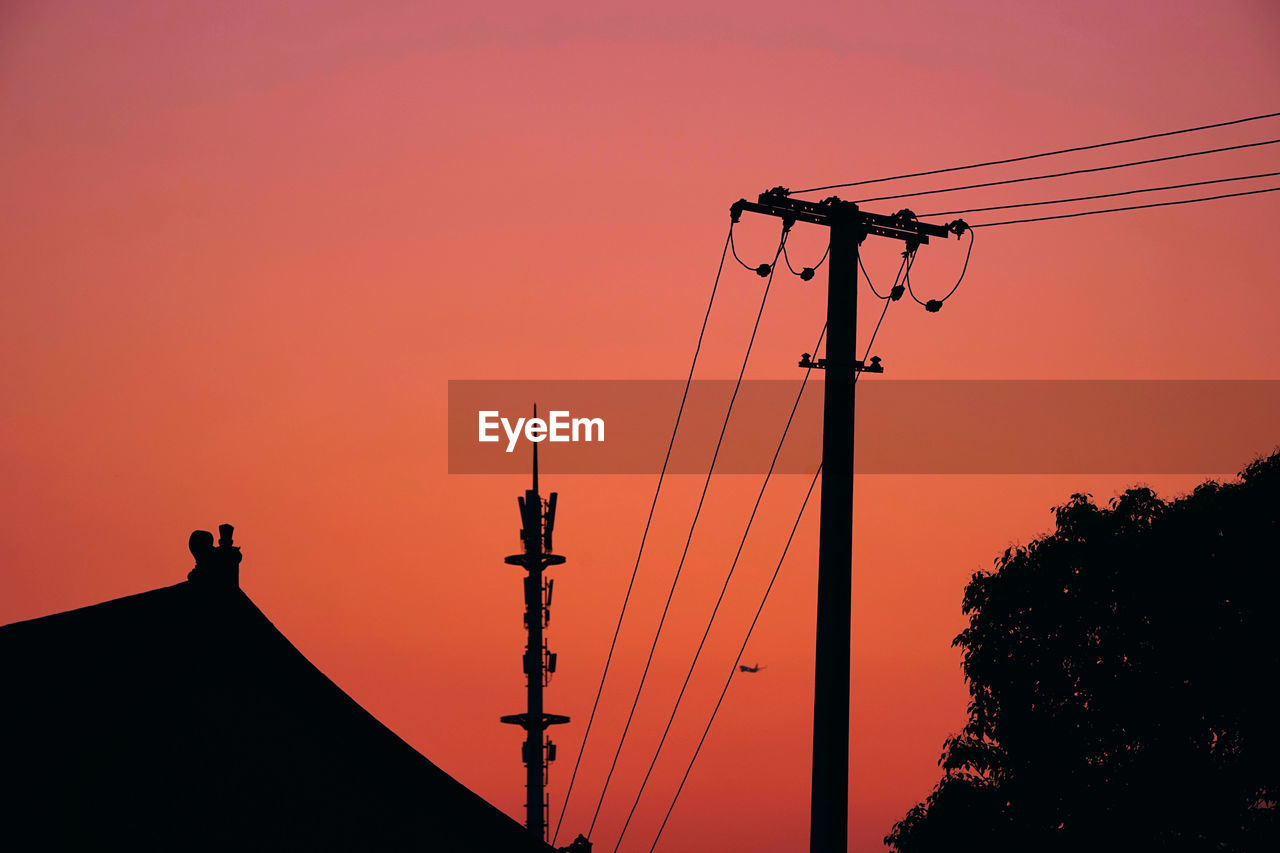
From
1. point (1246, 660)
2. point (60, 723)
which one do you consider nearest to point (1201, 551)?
point (1246, 660)

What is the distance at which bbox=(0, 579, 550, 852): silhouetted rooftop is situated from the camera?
11930 millimetres

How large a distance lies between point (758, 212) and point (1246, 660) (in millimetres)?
13518

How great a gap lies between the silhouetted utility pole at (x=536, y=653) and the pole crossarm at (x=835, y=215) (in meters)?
27.1

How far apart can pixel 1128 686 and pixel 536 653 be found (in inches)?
817

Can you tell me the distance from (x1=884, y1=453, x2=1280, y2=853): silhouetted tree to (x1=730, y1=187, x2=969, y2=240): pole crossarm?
11.7 m

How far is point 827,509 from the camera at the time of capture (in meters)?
15.1

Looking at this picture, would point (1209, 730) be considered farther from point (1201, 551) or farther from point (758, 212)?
point (758, 212)

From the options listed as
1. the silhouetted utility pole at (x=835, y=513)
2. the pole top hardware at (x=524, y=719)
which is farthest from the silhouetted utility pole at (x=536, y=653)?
the silhouetted utility pole at (x=835, y=513)

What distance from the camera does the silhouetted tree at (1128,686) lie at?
23.9 m

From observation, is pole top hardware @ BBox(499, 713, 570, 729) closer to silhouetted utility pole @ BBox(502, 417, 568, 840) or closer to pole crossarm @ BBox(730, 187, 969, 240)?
silhouetted utility pole @ BBox(502, 417, 568, 840)

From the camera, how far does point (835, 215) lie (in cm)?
1606

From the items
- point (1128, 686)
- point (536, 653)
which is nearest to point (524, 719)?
point (536, 653)

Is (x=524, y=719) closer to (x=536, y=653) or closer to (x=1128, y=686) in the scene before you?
(x=536, y=653)

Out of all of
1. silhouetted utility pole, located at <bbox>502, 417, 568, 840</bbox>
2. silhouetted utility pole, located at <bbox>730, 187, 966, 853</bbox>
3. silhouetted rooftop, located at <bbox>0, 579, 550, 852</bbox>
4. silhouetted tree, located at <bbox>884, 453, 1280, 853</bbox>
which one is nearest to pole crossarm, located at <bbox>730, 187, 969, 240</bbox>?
silhouetted utility pole, located at <bbox>730, 187, 966, 853</bbox>
